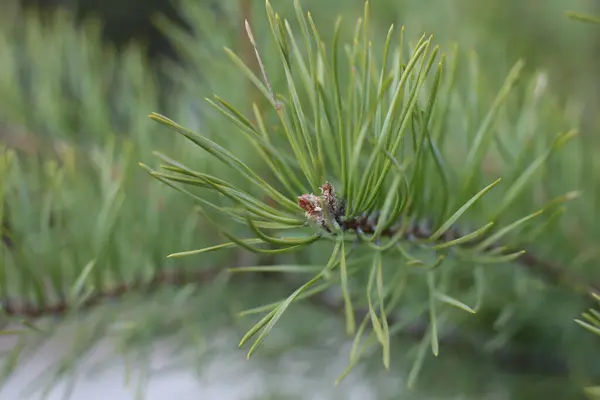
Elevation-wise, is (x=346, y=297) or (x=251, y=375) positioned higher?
(x=346, y=297)

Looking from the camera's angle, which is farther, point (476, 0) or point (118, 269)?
point (476, 0)

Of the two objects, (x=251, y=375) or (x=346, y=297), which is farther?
(x=251, y=375)

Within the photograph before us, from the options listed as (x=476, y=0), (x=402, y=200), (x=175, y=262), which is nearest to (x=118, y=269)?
(x=175, y=262)

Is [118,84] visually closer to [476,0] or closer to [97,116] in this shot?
[97,116]

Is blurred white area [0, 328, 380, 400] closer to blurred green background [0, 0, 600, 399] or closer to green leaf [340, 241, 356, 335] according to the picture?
blurred green background [0, 0, 600, 399]

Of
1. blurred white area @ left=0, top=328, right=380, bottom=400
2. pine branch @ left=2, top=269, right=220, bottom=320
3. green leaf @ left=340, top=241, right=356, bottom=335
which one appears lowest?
blurred white area @ left=0, top=328, right=380, bottom=400

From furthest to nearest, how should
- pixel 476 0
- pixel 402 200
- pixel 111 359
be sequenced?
pixel 476 0 → pixel 111 359 → pixel 402 200

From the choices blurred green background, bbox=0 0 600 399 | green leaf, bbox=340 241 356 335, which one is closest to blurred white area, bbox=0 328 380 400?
blurred green background, bbox=0 0 600 399

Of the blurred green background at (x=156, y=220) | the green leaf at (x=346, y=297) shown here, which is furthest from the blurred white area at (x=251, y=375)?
the green leaf at (x=346, y=297)

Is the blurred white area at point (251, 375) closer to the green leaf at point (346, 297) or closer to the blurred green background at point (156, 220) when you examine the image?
the blurred green background at point (156, 220)
